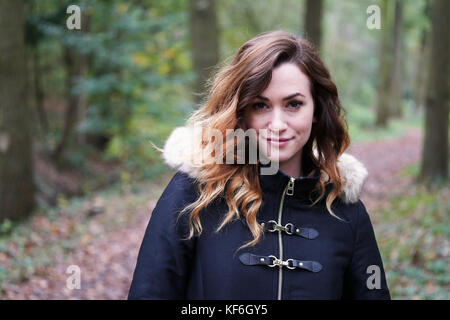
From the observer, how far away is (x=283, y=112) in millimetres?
2295

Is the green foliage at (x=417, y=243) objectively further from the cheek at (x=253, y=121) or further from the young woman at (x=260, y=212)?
the cheek at (x=253, y=121)

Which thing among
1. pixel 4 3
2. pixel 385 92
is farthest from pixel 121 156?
pixel 385 92

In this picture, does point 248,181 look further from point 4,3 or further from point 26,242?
point 4,3

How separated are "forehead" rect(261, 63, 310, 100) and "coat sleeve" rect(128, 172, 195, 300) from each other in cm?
63

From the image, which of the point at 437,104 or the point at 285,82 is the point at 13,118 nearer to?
the point at 285,82

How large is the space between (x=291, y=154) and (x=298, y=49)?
0.51 metres

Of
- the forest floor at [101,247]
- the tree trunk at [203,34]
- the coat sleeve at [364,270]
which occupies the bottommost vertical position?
the forest floor at [101,247]

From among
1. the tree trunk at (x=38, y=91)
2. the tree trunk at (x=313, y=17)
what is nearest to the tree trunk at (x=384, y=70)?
the tree trunk at (x=313, y=17)

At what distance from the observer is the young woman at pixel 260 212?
2168mm

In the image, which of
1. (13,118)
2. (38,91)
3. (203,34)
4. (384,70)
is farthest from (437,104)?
(384,70)

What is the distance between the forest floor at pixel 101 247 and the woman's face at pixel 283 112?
166 centimetres

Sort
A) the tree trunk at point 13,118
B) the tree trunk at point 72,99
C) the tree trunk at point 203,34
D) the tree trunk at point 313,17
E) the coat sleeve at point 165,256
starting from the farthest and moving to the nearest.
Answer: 1. the tree trunk at point 72,99
2. the tree trunk at point 313,17
3. the tree trunk at point 203,34
4. the tree trunk at point 13,118
5. the coat sleeve at point 165,256

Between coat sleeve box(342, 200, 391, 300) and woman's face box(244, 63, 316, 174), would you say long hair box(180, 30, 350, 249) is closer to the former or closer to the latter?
woman's face box(244, 63, 316, 174)

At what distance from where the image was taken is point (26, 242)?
729 cm
